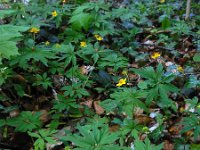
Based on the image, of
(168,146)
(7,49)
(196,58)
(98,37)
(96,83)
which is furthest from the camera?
(98,37)

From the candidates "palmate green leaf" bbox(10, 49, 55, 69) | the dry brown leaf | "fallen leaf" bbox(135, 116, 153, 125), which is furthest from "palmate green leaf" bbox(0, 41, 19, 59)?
"fallen leaf" bbox(135, 116, 153, 125)

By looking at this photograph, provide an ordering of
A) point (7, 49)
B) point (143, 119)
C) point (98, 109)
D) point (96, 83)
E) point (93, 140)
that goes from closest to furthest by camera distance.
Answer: point (93, 140)
point (7, 49)
point (143, 119)
point (98, 109)
point (96, 83)

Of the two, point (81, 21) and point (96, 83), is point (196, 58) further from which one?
point (81, 21)

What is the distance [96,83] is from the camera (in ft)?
10.00

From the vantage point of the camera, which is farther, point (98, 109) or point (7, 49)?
point (98, 109)

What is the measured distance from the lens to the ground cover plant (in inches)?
85.8

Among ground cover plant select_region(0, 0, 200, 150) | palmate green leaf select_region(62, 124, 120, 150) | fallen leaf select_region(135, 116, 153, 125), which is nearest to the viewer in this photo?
palmate green leaf select_region(62, 124, 120, 150)

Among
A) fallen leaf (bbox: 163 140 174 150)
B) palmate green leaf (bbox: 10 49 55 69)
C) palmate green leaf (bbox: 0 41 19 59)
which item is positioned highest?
palmate green leaf (bbox: 0 41 19 59)

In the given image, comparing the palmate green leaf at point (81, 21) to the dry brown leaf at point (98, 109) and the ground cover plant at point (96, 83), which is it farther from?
the dry brown leaf at point (98, 109)

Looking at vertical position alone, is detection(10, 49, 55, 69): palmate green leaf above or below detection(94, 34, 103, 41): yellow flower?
above

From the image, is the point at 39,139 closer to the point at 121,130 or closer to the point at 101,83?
the point at 121,130

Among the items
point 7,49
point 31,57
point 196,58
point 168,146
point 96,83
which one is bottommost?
point 168,146

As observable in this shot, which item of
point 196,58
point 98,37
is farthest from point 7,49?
point 196,58

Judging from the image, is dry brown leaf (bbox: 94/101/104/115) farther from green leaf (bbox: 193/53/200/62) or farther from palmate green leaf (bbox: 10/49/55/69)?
green leaf (bbox: 193/53/200/62)
